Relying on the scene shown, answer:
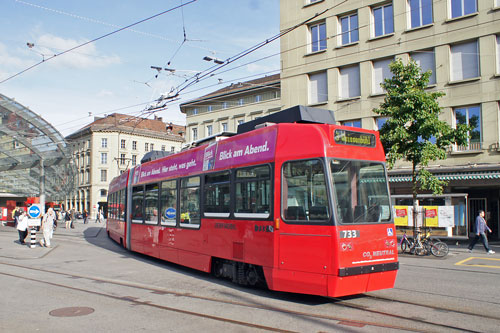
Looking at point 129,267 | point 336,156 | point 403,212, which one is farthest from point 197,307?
point 403,212

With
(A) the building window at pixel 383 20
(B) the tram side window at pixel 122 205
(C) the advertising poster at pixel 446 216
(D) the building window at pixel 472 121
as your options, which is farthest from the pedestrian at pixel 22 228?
(D) the building window at pixel 472 121

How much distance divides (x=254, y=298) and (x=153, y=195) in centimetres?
629

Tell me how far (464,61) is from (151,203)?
17.1 metres

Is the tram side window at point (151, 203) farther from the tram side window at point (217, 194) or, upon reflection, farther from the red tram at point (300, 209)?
the tram side window at point (217, 194)

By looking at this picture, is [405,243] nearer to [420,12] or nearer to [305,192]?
[305,192]

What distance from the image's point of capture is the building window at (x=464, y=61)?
2138 centimetres

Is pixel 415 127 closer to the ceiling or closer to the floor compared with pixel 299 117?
closer to the ceiling

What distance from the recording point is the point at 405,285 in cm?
933

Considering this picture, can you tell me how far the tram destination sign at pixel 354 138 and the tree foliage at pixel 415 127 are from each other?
883cm

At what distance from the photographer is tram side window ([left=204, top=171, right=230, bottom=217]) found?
909 centimetres

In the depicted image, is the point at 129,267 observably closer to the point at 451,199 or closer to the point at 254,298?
the point at 254,298

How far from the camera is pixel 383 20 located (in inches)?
974

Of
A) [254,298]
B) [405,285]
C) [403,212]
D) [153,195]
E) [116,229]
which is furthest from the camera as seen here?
[403,212]

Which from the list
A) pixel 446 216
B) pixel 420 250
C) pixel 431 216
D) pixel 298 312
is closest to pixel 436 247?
pixel 420 250
